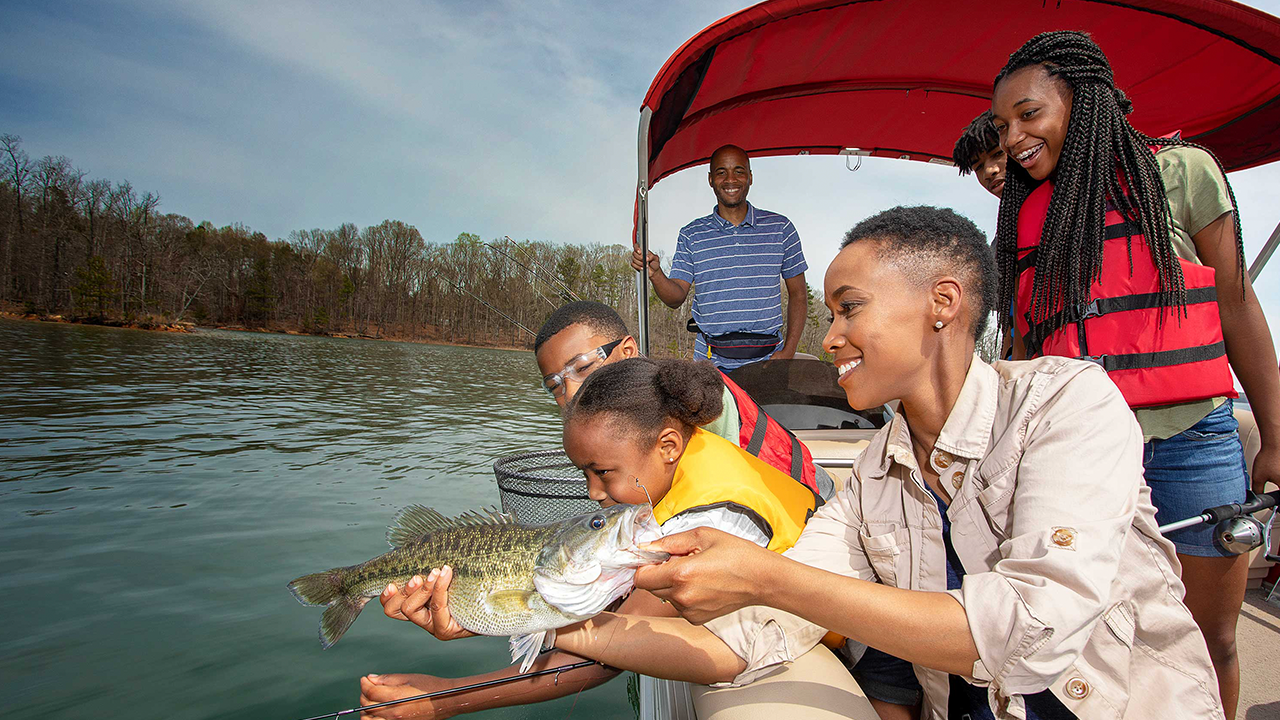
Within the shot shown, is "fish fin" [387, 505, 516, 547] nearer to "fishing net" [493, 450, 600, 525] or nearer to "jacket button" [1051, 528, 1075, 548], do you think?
"fishing net" [493, 450, 600, 525]

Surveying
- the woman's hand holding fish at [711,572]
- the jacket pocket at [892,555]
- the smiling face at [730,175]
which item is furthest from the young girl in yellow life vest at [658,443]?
the smiling face at [730,175]

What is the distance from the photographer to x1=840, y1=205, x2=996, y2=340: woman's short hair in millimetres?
1672

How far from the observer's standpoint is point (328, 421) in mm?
13969

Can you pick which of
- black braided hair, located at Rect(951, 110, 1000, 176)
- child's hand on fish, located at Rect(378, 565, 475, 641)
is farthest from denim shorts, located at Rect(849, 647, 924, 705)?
black braided hair, located at Rect(951, 110, 1000, 176)

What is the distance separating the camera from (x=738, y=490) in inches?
82.7

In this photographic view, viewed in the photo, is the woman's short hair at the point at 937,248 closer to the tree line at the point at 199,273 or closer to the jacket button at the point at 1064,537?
the jacket button at the point at 1064,537

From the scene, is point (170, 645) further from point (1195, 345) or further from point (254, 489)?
point (1195, 345)

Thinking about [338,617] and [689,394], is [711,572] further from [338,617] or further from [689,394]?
[338,617]

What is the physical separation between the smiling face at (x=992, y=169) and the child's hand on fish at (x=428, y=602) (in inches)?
138

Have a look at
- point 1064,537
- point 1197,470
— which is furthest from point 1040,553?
point 1197,470

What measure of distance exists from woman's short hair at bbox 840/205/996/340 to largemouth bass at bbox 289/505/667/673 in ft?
3.44

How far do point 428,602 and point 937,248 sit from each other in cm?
220

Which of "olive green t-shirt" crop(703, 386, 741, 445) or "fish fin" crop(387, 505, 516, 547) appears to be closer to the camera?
"fish fin" crop(387, 505, 516, 547)

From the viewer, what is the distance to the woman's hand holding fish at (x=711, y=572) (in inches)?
→ 53.1
